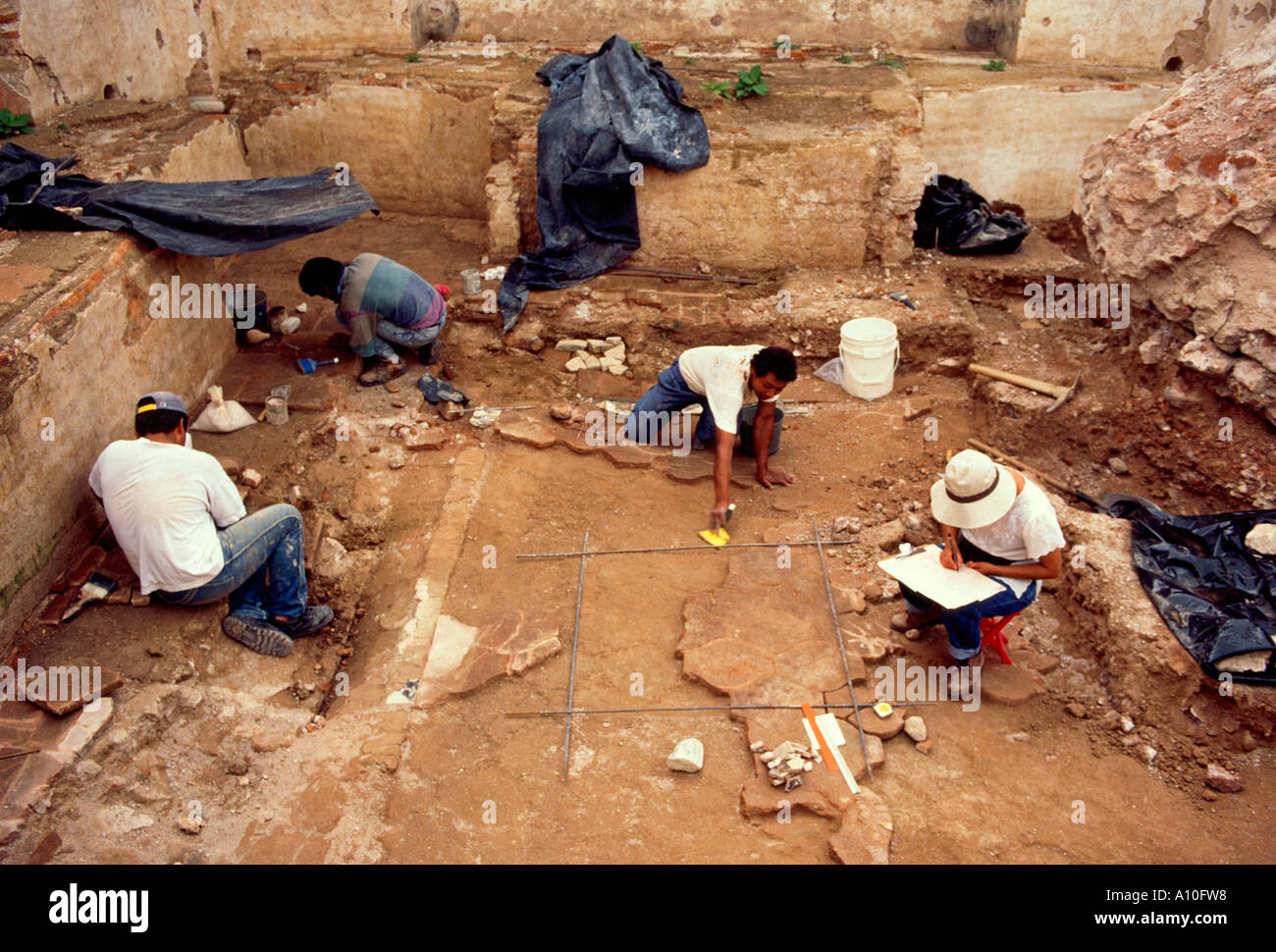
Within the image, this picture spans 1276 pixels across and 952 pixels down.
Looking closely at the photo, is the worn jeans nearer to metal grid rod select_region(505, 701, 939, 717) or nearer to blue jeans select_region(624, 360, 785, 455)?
metal grid rod select_region(505, 701, 939, 717)

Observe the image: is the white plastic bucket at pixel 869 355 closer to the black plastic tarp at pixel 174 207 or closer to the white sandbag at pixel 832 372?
the white sandbag at pixel 832 372

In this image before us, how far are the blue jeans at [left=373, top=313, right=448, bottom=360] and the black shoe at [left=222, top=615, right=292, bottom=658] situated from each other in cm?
249

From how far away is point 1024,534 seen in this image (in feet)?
14.0

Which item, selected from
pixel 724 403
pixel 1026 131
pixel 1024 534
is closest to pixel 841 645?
pixel 1024 534

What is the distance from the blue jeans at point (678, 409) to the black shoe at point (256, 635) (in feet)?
8.00

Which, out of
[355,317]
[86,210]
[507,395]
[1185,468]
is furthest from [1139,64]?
[86,210]

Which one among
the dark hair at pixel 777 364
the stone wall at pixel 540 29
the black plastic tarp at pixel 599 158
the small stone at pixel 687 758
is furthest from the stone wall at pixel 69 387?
the dark hair at pixel 777 364

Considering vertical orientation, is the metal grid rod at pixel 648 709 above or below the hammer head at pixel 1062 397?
below

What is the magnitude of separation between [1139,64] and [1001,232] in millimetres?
2796

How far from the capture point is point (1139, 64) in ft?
29.5

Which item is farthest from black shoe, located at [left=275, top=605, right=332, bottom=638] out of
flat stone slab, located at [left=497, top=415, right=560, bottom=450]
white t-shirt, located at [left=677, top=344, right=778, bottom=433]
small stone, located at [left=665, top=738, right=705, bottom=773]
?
white t-shirt, located at [left=677, top=344, right=778, bottom=433]

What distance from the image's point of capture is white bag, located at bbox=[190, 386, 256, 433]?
594 cm

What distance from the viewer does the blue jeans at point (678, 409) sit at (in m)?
5.89

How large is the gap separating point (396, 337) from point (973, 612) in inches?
168
